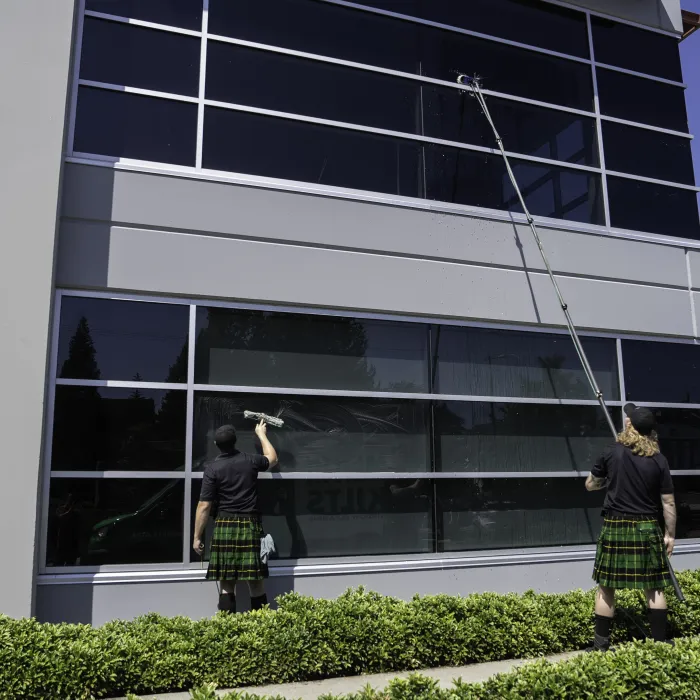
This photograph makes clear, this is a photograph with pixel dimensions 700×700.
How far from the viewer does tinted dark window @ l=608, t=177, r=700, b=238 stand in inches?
341

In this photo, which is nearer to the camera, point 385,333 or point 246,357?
point 246,357

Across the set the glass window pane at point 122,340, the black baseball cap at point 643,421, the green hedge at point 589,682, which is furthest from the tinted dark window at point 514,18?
the green hedge at point 589,682

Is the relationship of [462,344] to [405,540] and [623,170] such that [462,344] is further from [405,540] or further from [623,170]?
[623,170]

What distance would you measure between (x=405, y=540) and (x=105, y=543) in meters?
2.71

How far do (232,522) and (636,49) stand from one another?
25.6 feet

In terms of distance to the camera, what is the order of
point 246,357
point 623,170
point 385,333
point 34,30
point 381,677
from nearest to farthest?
point 381,677 < point 34,30 < point 246,357 < point 385,333 < point 623,170

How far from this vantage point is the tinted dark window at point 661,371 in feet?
26.9

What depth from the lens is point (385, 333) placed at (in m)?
7.22

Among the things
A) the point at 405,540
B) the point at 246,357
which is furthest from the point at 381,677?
the point at 246,357

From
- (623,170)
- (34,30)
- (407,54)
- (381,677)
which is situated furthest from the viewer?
(623,170)

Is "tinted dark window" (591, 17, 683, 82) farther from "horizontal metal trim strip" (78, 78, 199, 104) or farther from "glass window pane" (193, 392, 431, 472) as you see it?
"glass window pane" (193, 392, 431, 472)

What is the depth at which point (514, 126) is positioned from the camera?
8422mm

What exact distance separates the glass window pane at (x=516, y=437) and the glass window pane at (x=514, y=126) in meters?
2.98

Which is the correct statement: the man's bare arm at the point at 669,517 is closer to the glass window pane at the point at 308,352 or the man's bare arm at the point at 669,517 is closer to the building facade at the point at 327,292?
the building facade at the point at 327,292
